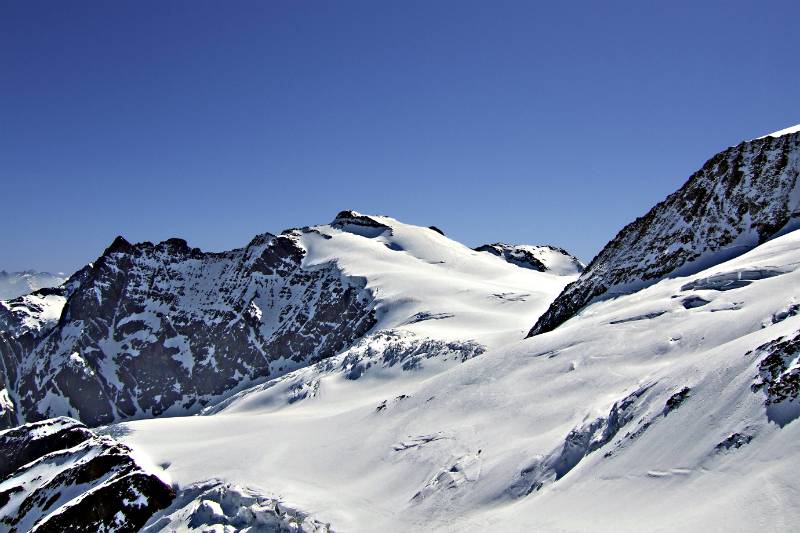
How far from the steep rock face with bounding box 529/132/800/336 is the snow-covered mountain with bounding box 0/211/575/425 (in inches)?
2123

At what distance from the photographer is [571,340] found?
5256 centimetres

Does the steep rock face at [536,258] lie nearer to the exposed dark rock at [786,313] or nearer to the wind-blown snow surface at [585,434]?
the wind-blown snow surface at [585,434]

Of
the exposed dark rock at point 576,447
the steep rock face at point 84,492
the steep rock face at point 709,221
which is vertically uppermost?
the steep rock face at point 709,221

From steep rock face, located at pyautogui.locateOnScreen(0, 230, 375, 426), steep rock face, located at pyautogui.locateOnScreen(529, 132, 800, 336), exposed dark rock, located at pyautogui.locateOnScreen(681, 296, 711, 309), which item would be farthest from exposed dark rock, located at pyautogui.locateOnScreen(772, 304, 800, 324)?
steep rock face, located at pyautogui.locateOnScreen(0, 230, 375, 426)

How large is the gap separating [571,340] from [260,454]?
34.1 m

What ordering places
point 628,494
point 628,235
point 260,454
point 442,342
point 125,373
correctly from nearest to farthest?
point 628,494
point 260,454
point 628,235
point 442,342
point 125,373

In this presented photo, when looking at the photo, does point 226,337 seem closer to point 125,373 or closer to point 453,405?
point 125,373

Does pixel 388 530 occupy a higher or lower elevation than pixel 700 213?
lower

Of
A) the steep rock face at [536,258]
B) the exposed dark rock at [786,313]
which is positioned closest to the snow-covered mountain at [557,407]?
the exposed dark rock at [786,313]

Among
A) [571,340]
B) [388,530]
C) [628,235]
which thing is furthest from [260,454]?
[628,235]

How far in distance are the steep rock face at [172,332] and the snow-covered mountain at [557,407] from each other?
23.5 m

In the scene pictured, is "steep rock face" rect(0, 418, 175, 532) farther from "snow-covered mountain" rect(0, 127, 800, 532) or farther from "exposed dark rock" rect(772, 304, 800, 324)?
"exposed dark rock" rect(772, 304, 800, 324)

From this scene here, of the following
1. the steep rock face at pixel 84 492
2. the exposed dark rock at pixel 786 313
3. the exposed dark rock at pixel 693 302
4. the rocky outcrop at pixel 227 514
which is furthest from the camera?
the steep rock face at pixel 84 492

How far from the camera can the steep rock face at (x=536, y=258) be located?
178m
